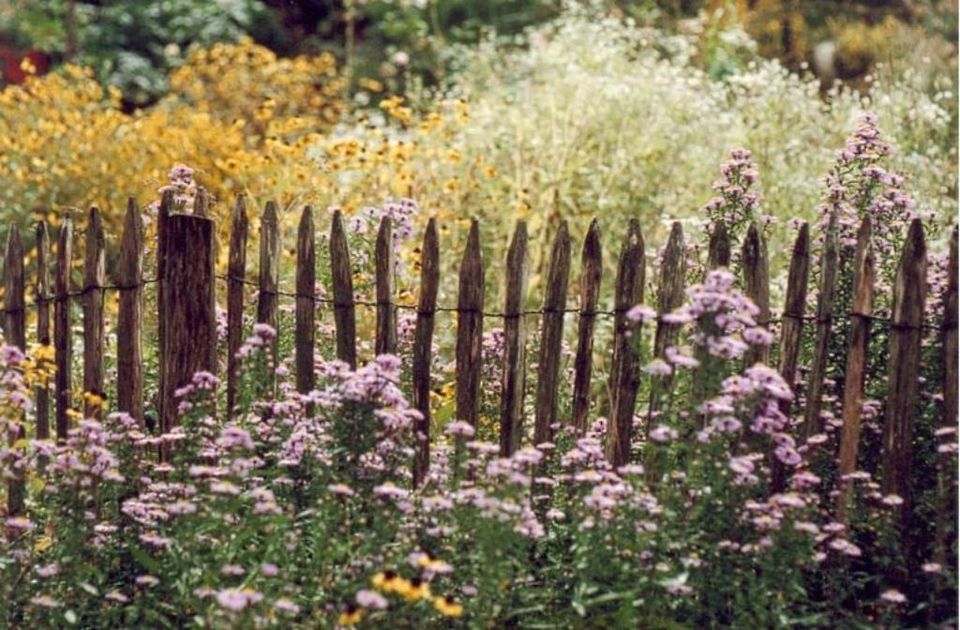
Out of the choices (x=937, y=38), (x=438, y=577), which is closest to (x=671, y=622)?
(x=438, y=577)

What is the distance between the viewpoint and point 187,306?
4.41 m

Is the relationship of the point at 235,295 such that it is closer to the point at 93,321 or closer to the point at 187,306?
the point at 187,306

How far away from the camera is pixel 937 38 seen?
1076 cm

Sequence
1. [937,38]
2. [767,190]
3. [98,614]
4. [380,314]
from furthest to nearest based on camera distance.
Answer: [937,38] → [767,190] → [380,314] → [98,614]

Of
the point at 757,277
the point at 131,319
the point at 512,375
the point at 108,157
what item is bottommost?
the point at 512,375

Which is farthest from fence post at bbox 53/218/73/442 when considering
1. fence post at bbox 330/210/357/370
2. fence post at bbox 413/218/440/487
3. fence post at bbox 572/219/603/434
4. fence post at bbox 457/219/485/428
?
fence post at bbox 572/219/603/434

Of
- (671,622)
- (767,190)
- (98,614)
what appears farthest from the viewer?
(767,190)

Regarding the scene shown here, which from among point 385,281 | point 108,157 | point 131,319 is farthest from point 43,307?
point 108,157

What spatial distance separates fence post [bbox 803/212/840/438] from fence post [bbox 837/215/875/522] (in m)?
0.07

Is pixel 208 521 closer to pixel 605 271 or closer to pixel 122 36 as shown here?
pixel 605 271

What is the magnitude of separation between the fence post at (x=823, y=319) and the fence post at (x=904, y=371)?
21 cm

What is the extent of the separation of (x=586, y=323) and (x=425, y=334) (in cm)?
53

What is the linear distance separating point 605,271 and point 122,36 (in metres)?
8.59

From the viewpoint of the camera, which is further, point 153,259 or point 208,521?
point 153,259
